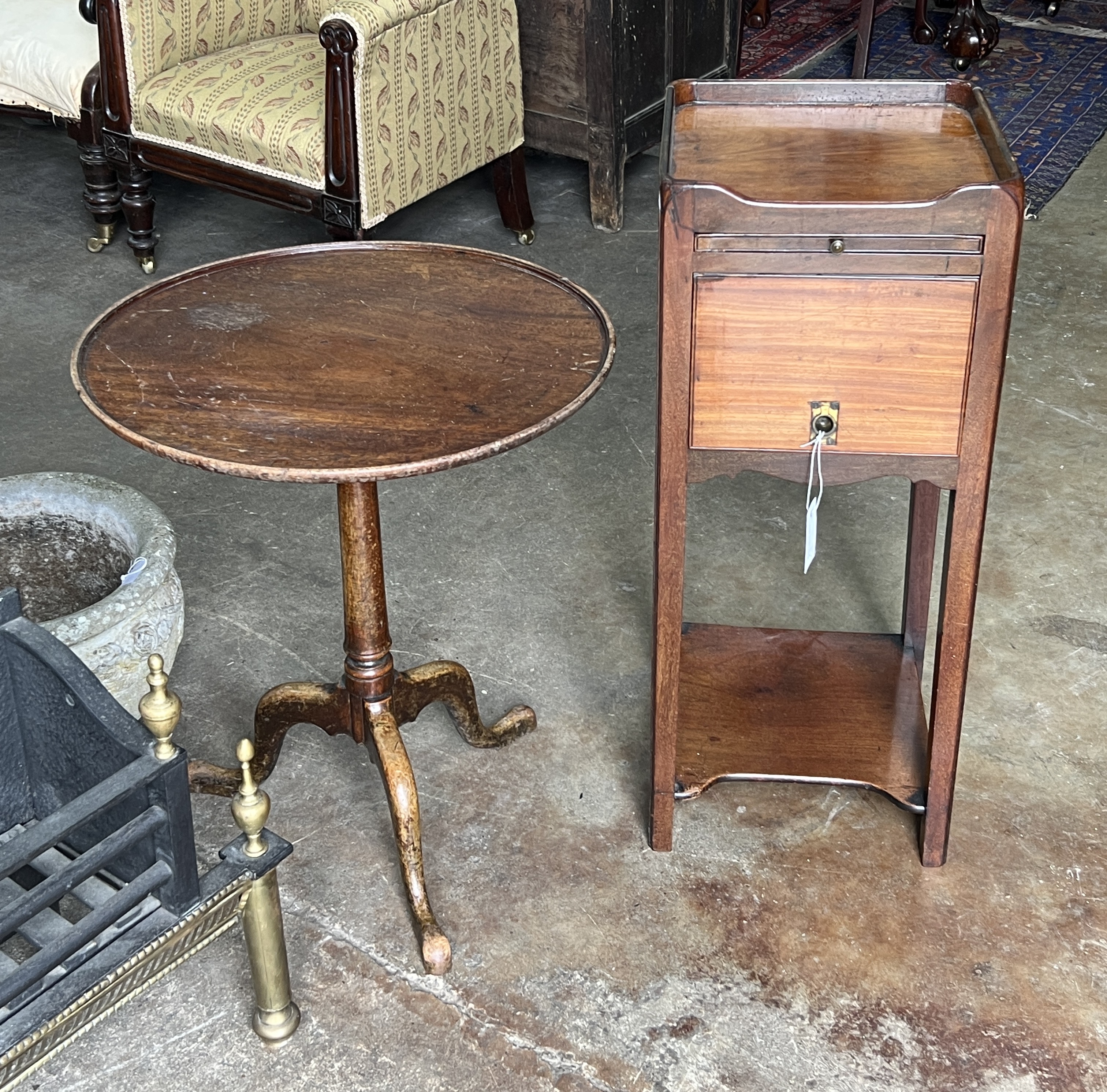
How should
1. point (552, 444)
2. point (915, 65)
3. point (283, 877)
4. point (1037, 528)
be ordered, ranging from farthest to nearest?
point (915, 65), point (552, 444), point (1037, 528), point (283, 877)

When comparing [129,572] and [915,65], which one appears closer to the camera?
[129,572]

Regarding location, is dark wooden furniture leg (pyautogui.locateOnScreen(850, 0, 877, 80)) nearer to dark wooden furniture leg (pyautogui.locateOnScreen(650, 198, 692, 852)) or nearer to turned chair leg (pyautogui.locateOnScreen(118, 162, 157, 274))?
turned chair leg (pyautogui.locateOnScreen(118, 162, 157, 274))

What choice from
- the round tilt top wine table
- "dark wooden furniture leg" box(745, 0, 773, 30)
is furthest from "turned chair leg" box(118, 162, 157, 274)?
"dark wooden furniture leg" box(745, 0, 773, 30)

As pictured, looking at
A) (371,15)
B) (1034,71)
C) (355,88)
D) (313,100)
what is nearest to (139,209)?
(313,100)

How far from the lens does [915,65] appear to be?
5.65 metres

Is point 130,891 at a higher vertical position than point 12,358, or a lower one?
higher

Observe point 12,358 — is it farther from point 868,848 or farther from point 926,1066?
point 926,1066

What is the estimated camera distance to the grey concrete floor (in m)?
1.82

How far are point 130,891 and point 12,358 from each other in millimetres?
2385

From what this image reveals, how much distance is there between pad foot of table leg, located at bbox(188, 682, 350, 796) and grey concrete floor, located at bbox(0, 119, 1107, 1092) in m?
0.06

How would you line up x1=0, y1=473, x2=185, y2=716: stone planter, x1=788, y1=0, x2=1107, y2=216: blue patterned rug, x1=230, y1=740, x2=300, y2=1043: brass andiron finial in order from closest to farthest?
x1=230, y1=740, x2=300, y2=1043: brass andiron finial, x1=0, y1=473, x2=185, y2=716: stone planter, x1=788, y1=0, x2=1107, y2=216: blue patterned rug

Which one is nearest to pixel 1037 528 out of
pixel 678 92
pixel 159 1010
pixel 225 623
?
pixel 678 92

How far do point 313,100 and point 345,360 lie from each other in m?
2.01

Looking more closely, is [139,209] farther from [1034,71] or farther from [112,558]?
[1034,71]
